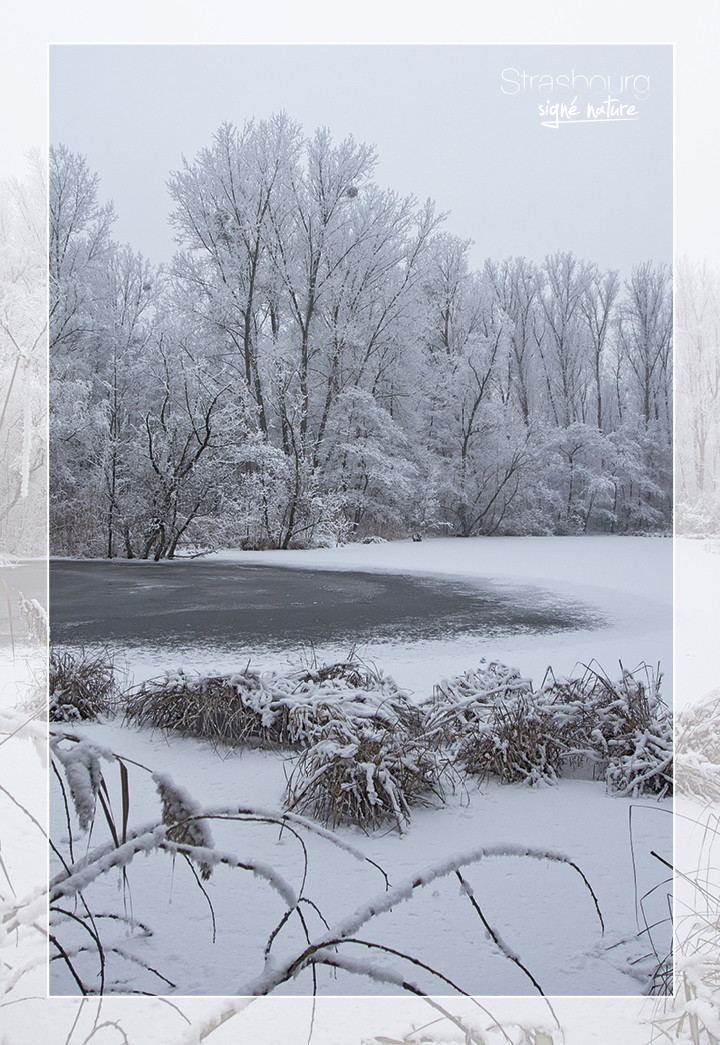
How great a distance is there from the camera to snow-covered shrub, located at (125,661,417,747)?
4.70ft

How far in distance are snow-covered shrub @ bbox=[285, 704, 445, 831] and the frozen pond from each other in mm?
966

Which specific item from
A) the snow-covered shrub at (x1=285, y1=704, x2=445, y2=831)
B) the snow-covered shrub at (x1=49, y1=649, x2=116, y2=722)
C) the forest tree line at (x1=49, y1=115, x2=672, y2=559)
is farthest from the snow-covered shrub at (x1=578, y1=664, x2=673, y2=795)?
the forest tree line at (x1=49, y1=115, x2=672, y2=559)

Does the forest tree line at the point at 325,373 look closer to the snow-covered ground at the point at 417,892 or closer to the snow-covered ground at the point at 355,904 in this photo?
the snow-covered ground at the point at 355,904

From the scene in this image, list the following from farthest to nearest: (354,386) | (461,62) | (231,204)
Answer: (354,386)
(231,204)
(461,62)

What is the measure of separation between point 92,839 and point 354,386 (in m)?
2.37

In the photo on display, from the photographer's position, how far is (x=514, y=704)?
1.52m

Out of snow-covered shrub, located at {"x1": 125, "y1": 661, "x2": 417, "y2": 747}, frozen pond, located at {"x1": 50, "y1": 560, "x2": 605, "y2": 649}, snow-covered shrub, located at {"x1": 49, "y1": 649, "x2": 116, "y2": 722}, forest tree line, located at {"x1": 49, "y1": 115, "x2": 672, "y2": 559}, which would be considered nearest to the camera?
snow-covered shrub, located at {"x1": 125, "y1": 661, "x2": 417, "y2": 747}

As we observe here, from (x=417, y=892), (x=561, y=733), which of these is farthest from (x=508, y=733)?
(x=417, y=892)

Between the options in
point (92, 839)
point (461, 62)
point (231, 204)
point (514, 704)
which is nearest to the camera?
point (92, 839)

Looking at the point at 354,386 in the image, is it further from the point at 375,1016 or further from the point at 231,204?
the point at 375,1016

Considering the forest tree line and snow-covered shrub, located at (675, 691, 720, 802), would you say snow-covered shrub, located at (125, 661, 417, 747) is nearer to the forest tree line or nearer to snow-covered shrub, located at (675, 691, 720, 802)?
snow-covered shrub, located at (675, 691, 720, 802)

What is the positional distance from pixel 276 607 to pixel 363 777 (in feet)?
5.16

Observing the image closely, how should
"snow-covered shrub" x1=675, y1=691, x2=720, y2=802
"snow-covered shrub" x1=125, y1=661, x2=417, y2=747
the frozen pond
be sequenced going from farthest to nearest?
the frozen pond < "snow-covered shrub" x1=125, y1=661, x2=417, y2=747 < "snow-covered shrub" x1=675, y1=691, x2=720, y2=802

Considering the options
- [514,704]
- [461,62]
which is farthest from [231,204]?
[514,704]
